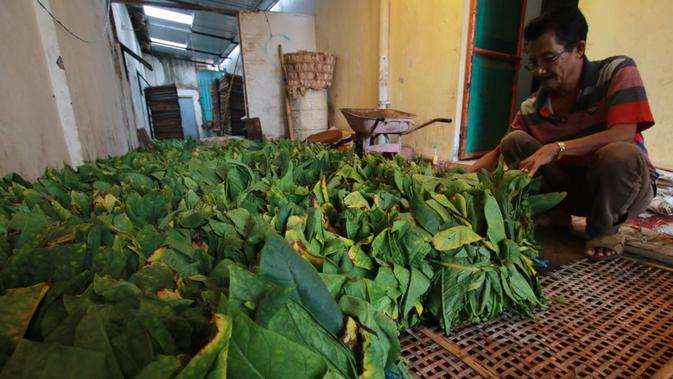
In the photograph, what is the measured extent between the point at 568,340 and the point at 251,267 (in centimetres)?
102

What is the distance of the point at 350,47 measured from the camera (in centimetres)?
574

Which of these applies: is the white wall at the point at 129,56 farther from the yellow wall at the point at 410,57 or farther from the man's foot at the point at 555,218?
the man's foot at the point at 555,218

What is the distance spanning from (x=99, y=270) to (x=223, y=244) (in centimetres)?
25

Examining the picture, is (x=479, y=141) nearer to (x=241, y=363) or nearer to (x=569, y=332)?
(x=569, y=332)

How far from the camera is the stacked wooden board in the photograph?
31.8 ft

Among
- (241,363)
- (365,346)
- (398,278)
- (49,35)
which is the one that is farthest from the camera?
(49,35)

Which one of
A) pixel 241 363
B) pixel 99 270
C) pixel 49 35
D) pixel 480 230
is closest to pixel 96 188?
pixel 99 270

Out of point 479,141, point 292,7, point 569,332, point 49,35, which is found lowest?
point 569,332

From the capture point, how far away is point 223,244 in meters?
0.78

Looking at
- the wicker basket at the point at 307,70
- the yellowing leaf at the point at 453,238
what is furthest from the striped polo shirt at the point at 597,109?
the wicker basket at the point at 307,70

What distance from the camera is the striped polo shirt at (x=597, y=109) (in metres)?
1.50

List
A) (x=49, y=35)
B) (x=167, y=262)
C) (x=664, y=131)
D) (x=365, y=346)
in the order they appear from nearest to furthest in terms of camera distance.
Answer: (x=365, y=346) < (x=167, y=262) < (x=49, y=35) < (x=664, y=131)

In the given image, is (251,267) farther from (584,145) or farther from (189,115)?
(189,115)

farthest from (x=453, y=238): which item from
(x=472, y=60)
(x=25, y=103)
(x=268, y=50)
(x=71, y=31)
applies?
(x=268, y=50)
